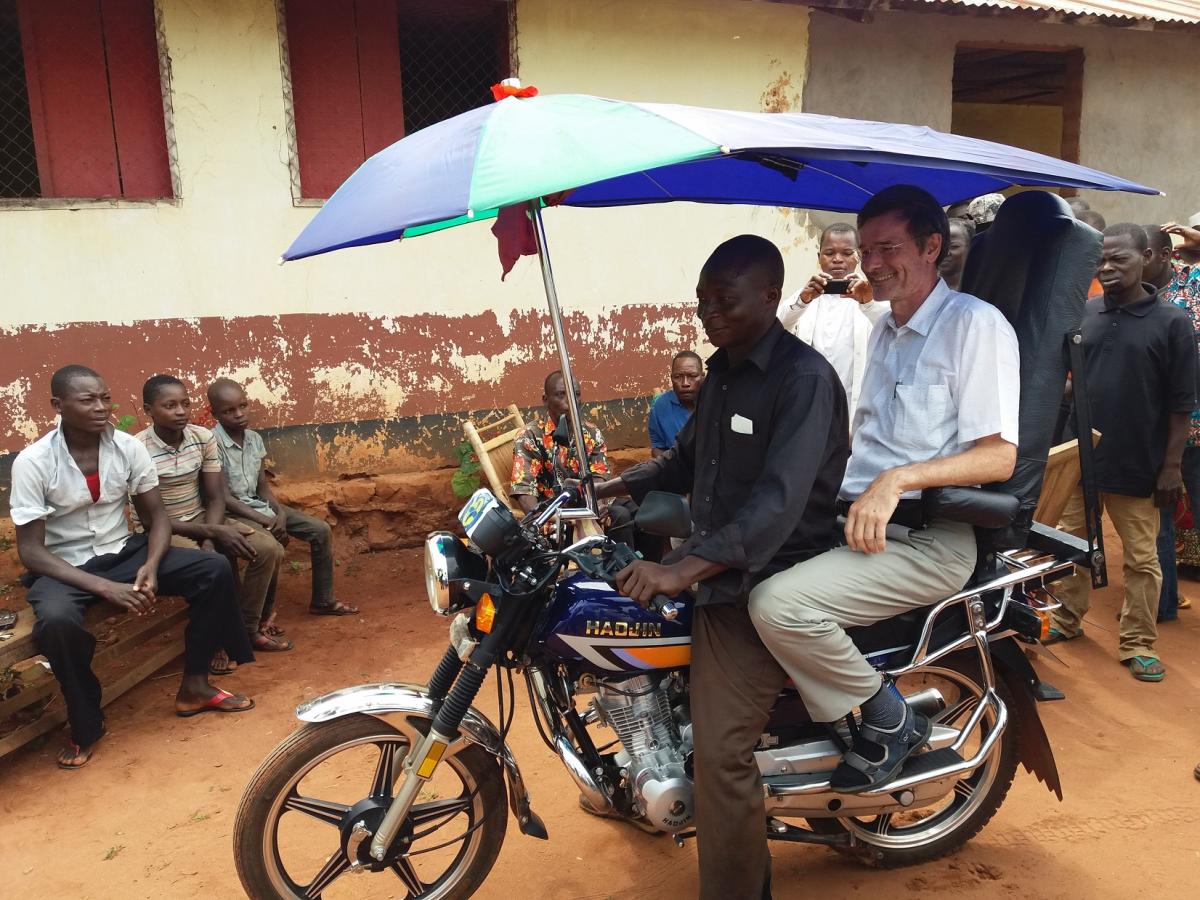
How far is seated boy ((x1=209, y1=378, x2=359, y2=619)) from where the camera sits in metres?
5.27

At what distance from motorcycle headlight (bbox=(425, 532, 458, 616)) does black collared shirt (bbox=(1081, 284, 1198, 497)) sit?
3.56 meters

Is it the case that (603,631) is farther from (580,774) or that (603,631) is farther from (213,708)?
(213,708)

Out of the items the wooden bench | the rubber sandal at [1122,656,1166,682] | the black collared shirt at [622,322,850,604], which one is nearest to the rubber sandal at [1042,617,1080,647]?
the rubber sandal at [1122,656,1166,682]

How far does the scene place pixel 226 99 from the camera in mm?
5691

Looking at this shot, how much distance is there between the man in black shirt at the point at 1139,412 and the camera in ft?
14.9

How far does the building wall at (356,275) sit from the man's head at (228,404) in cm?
62

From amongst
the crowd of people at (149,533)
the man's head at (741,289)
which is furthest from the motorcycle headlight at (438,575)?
the crowd of people at (149,533)

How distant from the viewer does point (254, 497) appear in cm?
543

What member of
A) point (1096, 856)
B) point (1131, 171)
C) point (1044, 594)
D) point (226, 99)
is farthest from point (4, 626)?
point (1131, 171)

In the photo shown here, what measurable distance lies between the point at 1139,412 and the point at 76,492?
515cm

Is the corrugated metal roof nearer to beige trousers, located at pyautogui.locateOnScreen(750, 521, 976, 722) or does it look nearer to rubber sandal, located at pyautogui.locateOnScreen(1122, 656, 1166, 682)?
rubber sandal, located at pyautogui.locateOnScreen(1122, 656, 1166, 682)

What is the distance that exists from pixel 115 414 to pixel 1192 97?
9.98 meters

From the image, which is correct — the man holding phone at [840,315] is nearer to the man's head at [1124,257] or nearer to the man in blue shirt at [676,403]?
the man in blue shirt at [676,403]

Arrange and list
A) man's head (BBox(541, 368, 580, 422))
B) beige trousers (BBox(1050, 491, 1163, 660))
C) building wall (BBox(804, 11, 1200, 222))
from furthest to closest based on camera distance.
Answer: building wall (BBox(804, 11, 1200, 222)), man's head (BBox(541, 368, 580, 422)), beige trousers (BBox(1050, 491, 1163, 660))
